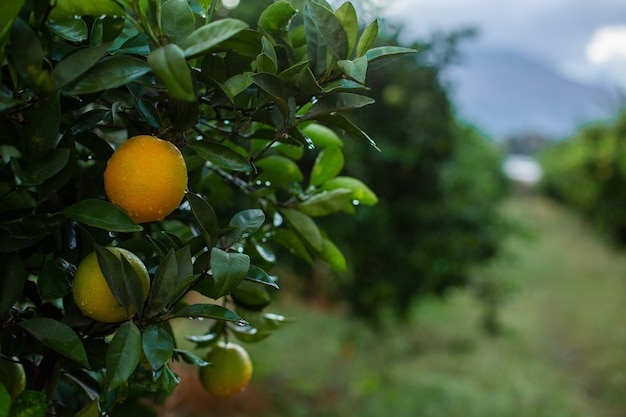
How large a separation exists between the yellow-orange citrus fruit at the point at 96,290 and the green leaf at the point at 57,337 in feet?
0.07

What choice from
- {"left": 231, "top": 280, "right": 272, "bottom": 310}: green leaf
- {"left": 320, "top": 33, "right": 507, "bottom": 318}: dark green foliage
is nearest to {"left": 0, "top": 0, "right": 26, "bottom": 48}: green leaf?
{"left": 231, "top": 280, "right": 272, "bottom": 310}: green leaf

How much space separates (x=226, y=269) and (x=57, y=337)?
0.42ft

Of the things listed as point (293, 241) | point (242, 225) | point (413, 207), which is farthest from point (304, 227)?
point (413, 207)

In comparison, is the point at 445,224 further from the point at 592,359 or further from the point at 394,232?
the point at 592,359

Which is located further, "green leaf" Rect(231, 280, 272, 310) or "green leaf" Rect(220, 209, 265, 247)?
"green leaf" Rect(231, 280, 272, 310)

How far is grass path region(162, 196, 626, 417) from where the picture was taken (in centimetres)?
276

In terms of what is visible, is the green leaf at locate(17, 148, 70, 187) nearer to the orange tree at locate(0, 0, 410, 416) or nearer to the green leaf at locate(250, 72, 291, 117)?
the orange tree at locate(0, 0, 410, 416)

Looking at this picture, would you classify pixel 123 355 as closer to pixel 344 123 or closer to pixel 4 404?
pixel 4 404

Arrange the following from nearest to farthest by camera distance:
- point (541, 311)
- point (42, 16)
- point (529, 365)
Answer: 1. point (42, 16)
2. point (529, 365)
3. point (541, 311)

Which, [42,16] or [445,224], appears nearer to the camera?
[42,16]

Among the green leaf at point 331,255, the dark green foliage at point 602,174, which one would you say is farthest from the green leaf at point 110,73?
the dark green foliage at point 602,174

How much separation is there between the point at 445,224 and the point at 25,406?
7.89 ft

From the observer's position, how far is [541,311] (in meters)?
5.19

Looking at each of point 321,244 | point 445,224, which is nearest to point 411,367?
point 445,224
